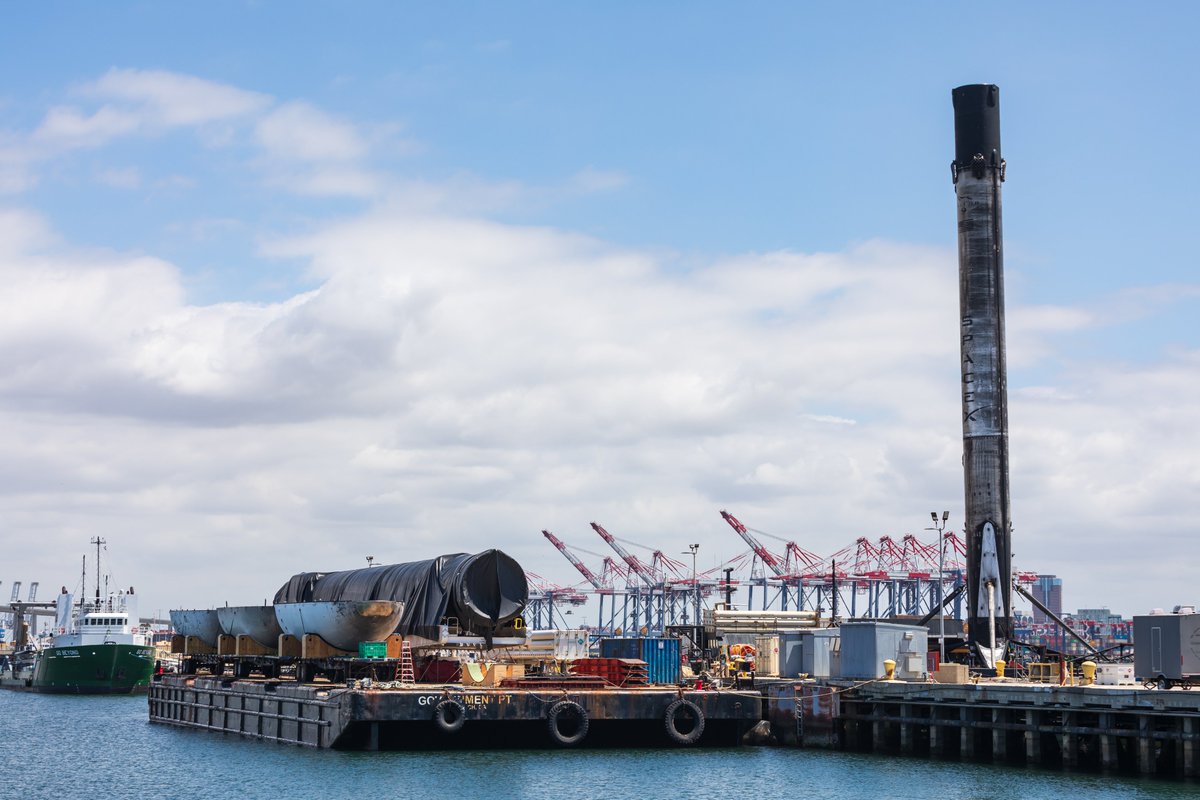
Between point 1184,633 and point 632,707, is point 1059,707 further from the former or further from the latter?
point 632,707

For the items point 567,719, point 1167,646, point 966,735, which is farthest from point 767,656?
point 1167,646

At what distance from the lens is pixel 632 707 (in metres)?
55.2

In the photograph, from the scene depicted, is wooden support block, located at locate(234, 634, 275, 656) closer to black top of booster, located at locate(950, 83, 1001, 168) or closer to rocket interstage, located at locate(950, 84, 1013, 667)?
rocket interstage, located at locate(950, 84, 1013, 667)

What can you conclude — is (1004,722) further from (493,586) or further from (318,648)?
(318,648)

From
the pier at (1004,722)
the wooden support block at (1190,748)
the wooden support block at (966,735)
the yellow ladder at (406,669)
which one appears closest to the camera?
the wooden support block at (1190,748)

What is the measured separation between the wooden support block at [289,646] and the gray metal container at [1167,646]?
37056 mm

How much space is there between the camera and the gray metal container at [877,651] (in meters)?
59.7

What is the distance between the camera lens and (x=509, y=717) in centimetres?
5375

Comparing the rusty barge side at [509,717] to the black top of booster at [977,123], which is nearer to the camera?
the rusty barge side at [509,717]

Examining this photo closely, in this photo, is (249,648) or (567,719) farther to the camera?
(249,648)

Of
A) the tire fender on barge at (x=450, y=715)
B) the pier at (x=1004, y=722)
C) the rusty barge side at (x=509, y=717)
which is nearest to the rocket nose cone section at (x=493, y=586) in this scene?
the rusty barge side at (x=509, y=717)

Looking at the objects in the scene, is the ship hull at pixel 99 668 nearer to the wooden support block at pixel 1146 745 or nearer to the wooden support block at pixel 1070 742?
the wooden support block at pixel 1070 742

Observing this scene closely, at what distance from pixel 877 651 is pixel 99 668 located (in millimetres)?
86249

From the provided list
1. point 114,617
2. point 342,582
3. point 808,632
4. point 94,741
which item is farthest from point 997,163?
point 114,617
